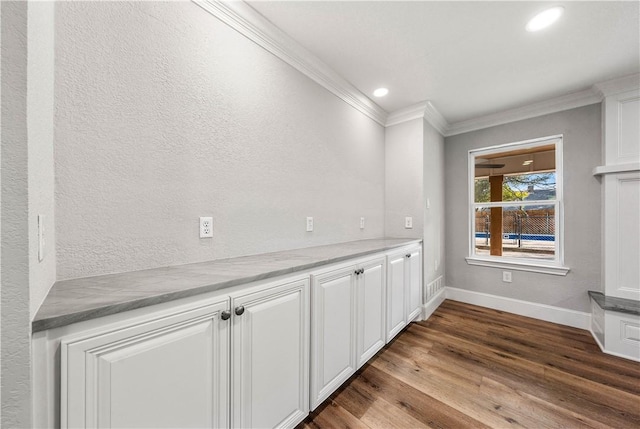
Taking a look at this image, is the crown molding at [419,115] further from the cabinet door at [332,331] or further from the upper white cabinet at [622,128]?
the cabinet door at [332,331]

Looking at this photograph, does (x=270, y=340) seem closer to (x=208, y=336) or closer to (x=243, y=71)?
(x=208, y=336)

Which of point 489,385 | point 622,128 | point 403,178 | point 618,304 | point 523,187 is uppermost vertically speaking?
point 622,128

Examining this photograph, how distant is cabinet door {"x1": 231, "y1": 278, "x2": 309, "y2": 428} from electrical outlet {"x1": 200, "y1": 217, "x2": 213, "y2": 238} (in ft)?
1.69

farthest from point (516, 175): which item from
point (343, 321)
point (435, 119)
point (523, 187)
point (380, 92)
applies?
point (343, 321)

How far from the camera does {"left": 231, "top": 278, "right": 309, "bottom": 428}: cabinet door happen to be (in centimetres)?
99

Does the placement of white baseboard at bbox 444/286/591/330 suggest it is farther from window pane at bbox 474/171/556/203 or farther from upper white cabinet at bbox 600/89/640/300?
window pane at bbox 474/171/556/203

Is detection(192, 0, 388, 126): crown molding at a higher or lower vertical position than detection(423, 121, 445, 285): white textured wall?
higher

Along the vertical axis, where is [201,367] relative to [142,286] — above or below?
below

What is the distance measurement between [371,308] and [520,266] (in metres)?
2.31

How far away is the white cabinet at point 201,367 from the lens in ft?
2.18

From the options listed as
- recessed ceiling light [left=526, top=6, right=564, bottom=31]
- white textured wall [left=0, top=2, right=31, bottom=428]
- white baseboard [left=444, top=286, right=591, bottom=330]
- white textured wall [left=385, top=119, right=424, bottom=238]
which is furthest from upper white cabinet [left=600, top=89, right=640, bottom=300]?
white textured wall [left=0, top=2, right=31, bottom=428]

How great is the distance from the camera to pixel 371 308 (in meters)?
1.83

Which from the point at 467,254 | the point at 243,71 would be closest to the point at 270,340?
the point at 243,71

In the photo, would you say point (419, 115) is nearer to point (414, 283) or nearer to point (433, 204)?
point (433, 204)
